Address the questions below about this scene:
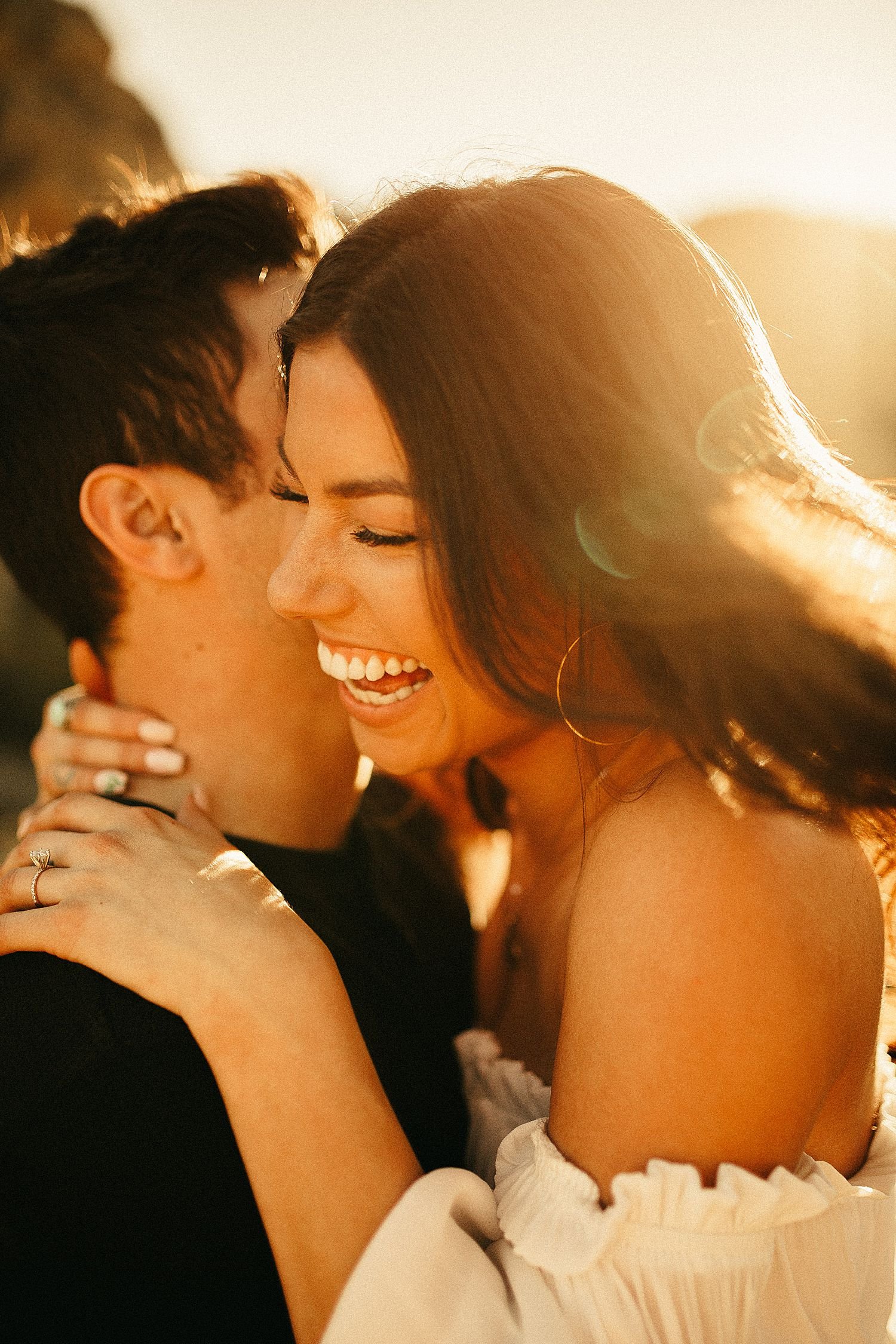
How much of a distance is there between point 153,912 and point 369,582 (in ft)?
2.22

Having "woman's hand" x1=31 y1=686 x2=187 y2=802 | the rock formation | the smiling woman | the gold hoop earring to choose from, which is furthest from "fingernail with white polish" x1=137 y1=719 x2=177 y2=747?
the rock formation

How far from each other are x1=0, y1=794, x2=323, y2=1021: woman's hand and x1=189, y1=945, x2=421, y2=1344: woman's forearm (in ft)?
0.18

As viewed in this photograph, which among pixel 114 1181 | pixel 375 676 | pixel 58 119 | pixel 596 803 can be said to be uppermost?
pixel 58 119

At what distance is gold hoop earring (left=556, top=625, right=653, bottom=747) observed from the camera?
179cm

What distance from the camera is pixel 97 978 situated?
5.37 feet

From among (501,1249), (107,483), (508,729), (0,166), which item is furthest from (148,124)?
(501,1249)

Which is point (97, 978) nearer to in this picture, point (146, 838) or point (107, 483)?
point (146, 838)

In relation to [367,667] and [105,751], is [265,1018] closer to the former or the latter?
[367,667]

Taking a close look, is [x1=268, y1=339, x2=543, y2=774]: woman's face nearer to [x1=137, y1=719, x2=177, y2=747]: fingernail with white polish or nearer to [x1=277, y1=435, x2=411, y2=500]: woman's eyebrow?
[x1=277, y1=435, x2=411, y2=500]: woman's eyebrow

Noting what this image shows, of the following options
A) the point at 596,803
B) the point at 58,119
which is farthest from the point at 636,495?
the point at 58,119

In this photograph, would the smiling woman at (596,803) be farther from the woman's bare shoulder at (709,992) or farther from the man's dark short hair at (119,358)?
the man's dark short hair at (119,358)


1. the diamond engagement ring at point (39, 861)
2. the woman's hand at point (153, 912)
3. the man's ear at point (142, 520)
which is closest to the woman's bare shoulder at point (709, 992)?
the woman's hand at point (153, 912)

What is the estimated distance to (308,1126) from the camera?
1.52 m

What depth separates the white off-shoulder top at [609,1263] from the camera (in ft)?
4.62
